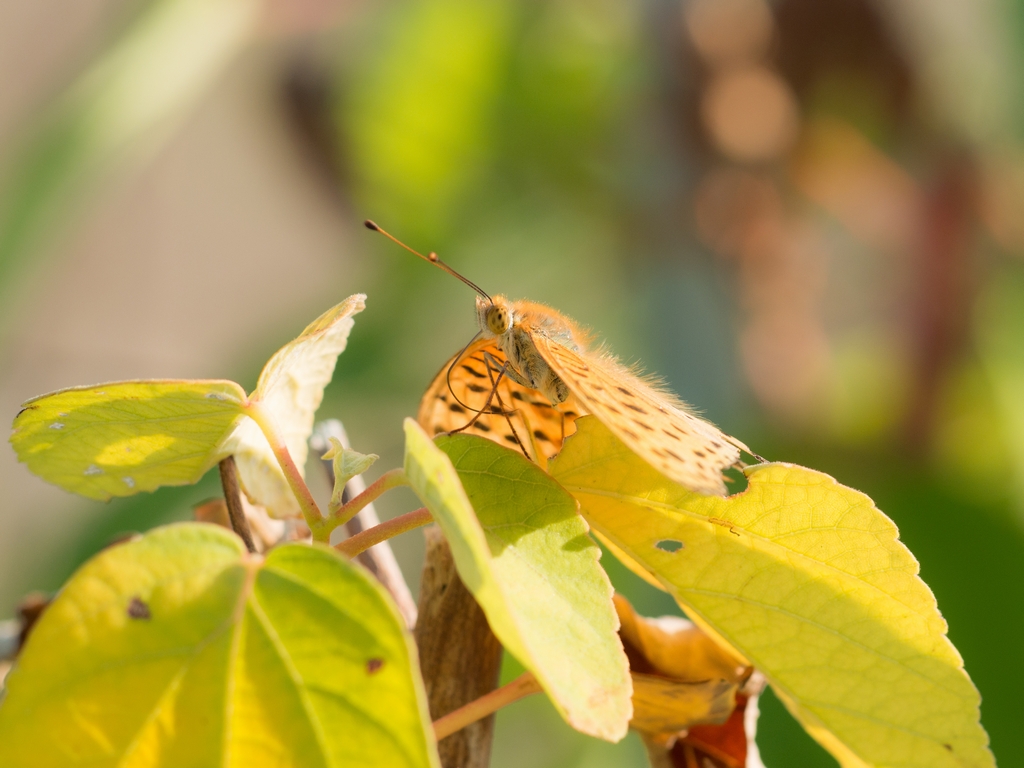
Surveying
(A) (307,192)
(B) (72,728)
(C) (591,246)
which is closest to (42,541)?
(A) (307,192)

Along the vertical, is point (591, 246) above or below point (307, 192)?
below

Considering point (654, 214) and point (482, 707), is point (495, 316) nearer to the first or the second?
point (482, 707)

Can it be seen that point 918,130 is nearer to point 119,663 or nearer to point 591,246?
point 591,246

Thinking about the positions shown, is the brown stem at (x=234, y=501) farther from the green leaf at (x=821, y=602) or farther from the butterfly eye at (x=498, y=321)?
the butterfly eye at (x=498, y=321)

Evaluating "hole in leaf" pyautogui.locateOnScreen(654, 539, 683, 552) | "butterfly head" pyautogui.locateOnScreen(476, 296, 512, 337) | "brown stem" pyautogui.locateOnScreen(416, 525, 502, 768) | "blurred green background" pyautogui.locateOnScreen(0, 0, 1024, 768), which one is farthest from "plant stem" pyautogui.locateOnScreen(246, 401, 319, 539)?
"blurred green background" pyautogui.locateOnScreen(0, 0, 1024, 768)

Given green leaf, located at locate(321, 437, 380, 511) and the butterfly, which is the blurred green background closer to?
the butterfly
